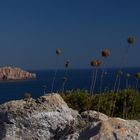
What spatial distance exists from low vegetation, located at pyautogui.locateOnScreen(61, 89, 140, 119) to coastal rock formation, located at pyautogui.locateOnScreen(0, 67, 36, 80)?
572 feet

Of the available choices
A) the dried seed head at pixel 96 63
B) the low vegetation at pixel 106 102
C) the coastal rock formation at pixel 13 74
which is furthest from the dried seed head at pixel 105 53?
the coastal rock formation at pixel 13 74

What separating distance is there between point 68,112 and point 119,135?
9.34 feet

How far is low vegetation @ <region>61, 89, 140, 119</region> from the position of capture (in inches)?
553

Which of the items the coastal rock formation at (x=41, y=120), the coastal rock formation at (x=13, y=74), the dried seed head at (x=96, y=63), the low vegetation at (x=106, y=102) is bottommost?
the coastal rock formation at (x=13, y=74)

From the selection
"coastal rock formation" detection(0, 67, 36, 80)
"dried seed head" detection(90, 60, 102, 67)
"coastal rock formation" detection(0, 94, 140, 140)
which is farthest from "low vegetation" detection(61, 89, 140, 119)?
"coastal rock formation" detection(0, 67, 36, 80)

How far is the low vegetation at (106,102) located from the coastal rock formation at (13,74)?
174242 mm

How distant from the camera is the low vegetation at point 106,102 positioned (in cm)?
1405

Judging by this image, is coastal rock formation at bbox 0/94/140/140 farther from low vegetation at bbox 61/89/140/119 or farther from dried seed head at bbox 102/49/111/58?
low vegetation at bbox 61/89/140/119

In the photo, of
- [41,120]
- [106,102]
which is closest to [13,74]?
[106,102]

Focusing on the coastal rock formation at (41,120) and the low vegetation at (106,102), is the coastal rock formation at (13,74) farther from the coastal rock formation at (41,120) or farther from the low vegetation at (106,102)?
the coastal rock formation at (41,120)

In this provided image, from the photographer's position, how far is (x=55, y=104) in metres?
8.43

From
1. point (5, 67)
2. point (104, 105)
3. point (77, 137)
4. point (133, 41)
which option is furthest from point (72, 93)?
point (5, 67)

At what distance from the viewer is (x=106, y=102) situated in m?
14.2

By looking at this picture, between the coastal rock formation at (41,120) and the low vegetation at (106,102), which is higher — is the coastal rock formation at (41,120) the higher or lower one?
the higher one
